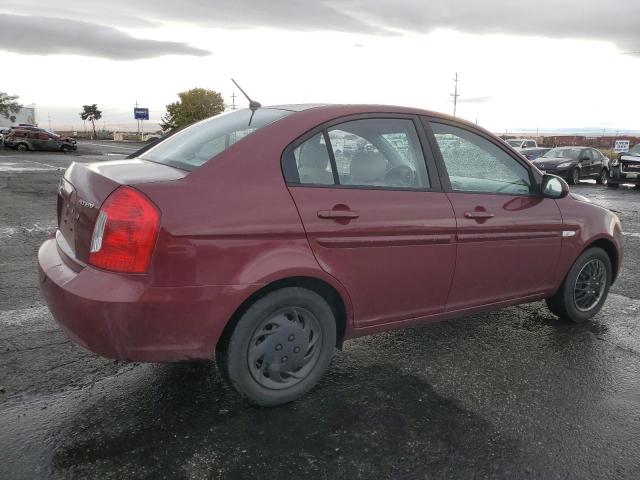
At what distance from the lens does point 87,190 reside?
2771 mm

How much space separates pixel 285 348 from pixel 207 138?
1301mm

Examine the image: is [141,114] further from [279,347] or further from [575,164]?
[279,347]

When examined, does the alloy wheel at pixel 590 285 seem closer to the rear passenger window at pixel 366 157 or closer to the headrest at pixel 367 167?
the rear passenger window at pixel 366 157

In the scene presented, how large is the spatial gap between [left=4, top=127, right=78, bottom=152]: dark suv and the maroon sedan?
33.8 metres

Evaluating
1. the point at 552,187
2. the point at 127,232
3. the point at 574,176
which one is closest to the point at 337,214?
the point at 127,232

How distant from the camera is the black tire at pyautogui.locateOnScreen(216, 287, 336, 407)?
275 cm

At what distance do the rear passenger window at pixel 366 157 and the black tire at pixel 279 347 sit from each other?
2.15 ft

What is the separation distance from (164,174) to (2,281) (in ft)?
10.9

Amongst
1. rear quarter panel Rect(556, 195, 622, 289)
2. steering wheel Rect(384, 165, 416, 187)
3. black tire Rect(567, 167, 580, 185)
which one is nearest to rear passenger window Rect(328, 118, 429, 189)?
Answer: steering wheel Rect(384, 165, 416, 187)

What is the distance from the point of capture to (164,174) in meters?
2.76

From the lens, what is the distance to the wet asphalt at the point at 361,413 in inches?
97.1

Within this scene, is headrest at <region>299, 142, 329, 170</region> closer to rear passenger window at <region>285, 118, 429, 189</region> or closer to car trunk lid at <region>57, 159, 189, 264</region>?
rear passenger window at <region>285, 118, 429, 189</region>

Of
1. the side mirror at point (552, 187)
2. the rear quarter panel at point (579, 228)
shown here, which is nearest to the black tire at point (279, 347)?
the side mirror at point (552, 187)

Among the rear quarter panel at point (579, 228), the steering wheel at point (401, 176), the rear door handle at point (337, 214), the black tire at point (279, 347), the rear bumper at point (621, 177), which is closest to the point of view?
the black tire at point (279, 347)
